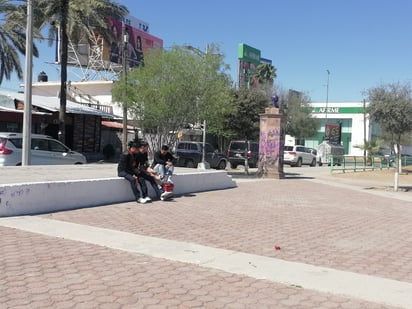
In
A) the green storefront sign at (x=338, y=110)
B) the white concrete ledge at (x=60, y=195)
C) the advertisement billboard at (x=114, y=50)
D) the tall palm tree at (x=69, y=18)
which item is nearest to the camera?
the white concrete ledge at (x=60, y=195)

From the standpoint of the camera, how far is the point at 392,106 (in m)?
21.4

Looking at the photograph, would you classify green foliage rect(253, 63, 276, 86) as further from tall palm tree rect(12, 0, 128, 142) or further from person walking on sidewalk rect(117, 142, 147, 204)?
person walking on sidewalk rect(117, 142, 147, 204)

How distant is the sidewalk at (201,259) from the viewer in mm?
5422

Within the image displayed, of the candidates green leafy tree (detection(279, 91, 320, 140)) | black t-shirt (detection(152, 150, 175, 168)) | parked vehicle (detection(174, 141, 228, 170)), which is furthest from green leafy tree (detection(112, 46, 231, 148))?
green leafy tree (detection(279, 91, 320, 140))

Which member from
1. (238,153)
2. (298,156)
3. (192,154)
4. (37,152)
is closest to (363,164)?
(298,156)

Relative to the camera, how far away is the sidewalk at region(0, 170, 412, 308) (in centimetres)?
542

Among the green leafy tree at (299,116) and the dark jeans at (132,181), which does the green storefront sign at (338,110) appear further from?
the dark jeans at (132,181)

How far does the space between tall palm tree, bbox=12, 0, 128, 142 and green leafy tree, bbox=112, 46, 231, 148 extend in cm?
702

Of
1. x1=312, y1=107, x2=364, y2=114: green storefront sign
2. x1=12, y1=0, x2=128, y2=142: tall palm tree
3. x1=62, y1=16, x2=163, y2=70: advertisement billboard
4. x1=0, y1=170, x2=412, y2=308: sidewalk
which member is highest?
x1=62, y1=16, x2=163, y2=70: advertisement billboard

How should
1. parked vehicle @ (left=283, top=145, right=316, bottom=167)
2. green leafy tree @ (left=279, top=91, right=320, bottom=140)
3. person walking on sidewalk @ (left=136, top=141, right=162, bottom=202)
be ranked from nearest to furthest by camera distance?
person walking on sidewalk @ (left=136, top=141, right=162, bottom=202) < parked vehicle @ (left=283, top=145, right=316, bottom=167) < green leafy tree @ (left=279, top=91, right=320, bottom=140)

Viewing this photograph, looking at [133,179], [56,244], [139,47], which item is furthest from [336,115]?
[56,244]

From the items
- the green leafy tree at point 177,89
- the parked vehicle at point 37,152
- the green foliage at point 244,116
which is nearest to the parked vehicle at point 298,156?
the green foliage at point 244,116

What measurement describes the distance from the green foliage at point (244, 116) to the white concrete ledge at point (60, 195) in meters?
15.6

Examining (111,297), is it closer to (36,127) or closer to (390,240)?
(390,240)
